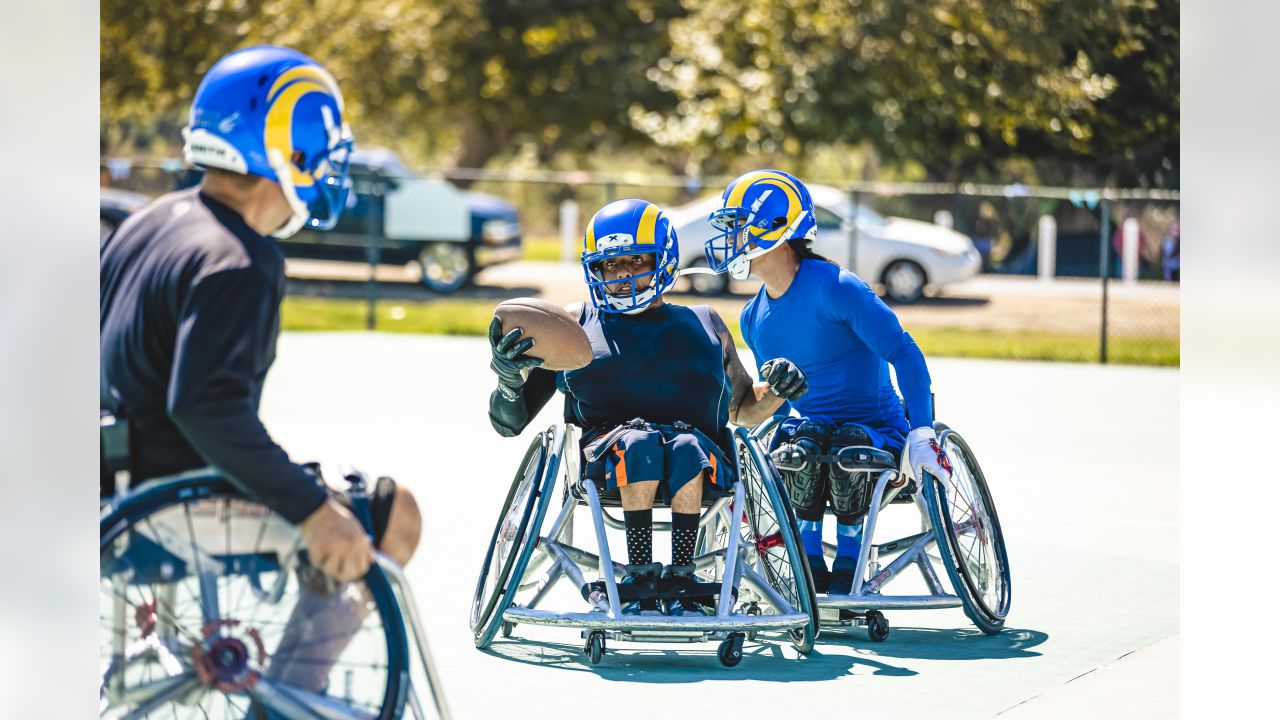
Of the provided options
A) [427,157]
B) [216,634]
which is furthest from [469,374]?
[427,157]

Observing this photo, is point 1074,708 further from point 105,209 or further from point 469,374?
point 105,209

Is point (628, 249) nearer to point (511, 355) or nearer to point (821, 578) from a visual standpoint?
point (511, 355)

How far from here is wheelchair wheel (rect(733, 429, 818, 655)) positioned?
20.4 ft

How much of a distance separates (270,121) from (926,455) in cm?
323

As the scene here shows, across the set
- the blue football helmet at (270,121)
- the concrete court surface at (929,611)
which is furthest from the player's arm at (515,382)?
the blue football helmet at (270,121)

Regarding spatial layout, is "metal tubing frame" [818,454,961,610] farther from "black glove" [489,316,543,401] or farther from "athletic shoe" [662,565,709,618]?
"black glove" [489,316,543,401]

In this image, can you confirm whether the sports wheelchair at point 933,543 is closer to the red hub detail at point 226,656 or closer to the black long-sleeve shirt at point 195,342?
the red hub detail at point 226,656

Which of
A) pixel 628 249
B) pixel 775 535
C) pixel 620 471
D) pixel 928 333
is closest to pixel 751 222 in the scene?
pixel 628 249

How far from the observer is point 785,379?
6.46 m

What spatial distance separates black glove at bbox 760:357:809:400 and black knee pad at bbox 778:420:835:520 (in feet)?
1.64

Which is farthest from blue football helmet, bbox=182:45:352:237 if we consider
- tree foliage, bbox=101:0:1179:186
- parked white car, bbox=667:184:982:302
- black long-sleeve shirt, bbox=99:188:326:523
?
parked white car, bbox=667:184:982:302

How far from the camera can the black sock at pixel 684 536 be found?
621cm

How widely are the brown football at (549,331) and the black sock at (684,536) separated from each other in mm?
606

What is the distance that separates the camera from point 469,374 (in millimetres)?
16875
